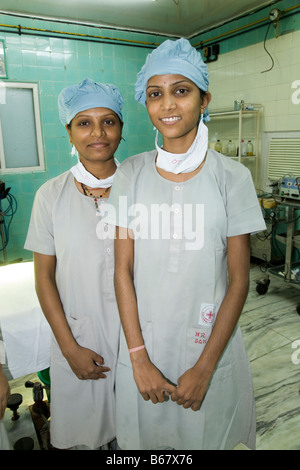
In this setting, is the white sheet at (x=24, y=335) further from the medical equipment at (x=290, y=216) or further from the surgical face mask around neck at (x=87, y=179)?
the medical equipment at (x=290, y=216)

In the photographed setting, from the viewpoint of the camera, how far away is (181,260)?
97cm

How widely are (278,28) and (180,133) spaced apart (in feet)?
11.1

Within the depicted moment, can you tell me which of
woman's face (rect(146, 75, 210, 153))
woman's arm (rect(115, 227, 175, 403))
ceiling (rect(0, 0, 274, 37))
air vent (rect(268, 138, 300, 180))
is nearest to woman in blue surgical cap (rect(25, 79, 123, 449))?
woman's arm (rect(115, 227, 175, 403))

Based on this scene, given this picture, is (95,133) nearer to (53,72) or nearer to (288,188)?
(288,188)

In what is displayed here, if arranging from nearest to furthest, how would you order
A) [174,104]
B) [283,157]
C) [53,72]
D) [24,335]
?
1. [174,104]
2. [24,335]
3. [283,157]
4. [53,72]

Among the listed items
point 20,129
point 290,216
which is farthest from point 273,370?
point 20,129

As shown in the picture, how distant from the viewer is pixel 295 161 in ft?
11.6

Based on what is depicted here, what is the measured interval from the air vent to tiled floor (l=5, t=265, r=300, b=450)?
1.25 m

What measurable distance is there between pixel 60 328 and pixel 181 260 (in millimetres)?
479

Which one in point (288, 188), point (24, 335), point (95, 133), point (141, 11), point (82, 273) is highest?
point (141, 11)

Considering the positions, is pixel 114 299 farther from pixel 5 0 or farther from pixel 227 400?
pixel 5 0

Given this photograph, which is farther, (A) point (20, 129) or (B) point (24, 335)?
(A) point (20, 129)

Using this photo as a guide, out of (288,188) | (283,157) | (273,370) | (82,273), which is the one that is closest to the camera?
(82,273)

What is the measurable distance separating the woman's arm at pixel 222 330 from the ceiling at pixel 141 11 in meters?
3.37
